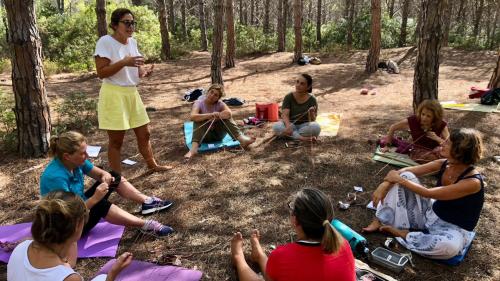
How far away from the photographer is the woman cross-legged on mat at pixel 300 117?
5.38m

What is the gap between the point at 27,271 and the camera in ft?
5.90

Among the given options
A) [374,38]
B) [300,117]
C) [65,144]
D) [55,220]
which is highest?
[374,38]

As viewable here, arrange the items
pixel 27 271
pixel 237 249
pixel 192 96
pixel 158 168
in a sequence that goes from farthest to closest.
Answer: pixel 192 96 < pixel 158 168 < pixel 237 249 < pixel 27 271

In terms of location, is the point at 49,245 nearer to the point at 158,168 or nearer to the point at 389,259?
the point at 389,259

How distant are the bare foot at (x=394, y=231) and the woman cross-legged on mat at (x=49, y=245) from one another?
2.41m

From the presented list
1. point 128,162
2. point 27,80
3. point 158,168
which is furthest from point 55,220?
point 27,80

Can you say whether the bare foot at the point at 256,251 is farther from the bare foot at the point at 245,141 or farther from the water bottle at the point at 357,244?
the bare foot at the point at 245,141

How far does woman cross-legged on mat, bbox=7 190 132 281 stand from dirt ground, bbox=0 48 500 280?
1.12 m

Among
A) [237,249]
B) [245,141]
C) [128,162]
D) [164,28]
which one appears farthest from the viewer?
[164,28]

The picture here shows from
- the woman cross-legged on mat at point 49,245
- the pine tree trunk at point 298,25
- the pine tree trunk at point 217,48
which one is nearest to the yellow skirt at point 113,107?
the woman cross-legged on mat at point 49,245

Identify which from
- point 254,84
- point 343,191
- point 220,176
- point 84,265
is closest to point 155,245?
point 84,265

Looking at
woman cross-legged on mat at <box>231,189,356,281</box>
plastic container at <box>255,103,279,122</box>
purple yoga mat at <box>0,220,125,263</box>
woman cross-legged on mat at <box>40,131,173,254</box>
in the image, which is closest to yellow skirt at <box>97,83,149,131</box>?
woman cross-legged on mat at <box>40,131,173,254</box>

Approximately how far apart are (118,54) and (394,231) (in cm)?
303

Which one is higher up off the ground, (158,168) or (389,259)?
(158,168)
